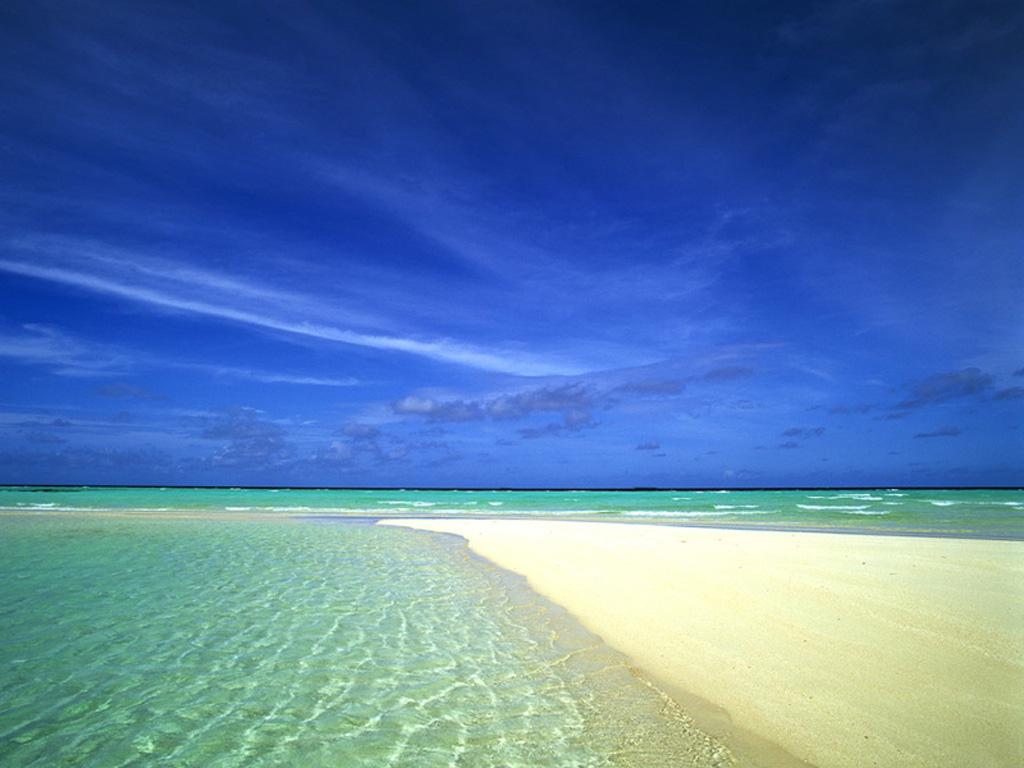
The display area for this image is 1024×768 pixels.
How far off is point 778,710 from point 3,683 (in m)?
9.08

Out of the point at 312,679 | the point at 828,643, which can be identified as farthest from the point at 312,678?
the point at 828,643

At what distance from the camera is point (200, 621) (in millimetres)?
9906

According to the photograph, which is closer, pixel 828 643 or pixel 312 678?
pixel 312 678

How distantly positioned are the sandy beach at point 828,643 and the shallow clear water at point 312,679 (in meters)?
0.74

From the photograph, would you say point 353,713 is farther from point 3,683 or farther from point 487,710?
point 3,683

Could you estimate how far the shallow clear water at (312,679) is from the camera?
5.36 metres

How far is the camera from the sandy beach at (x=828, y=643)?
530cm

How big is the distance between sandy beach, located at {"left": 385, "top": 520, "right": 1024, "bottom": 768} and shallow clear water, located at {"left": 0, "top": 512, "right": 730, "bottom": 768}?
74 cm

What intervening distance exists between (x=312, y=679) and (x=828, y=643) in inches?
283

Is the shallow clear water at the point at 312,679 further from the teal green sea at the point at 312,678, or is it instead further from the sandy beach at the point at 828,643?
the sandy beach at the point at 828,643

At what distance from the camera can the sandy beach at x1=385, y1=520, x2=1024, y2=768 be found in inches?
209

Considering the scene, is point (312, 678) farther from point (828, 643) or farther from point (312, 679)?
point (828, 643)

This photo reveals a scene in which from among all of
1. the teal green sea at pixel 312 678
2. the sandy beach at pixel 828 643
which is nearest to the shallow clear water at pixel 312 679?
the teal green sea at pixel 312 678

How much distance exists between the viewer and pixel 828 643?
813 centimetres
